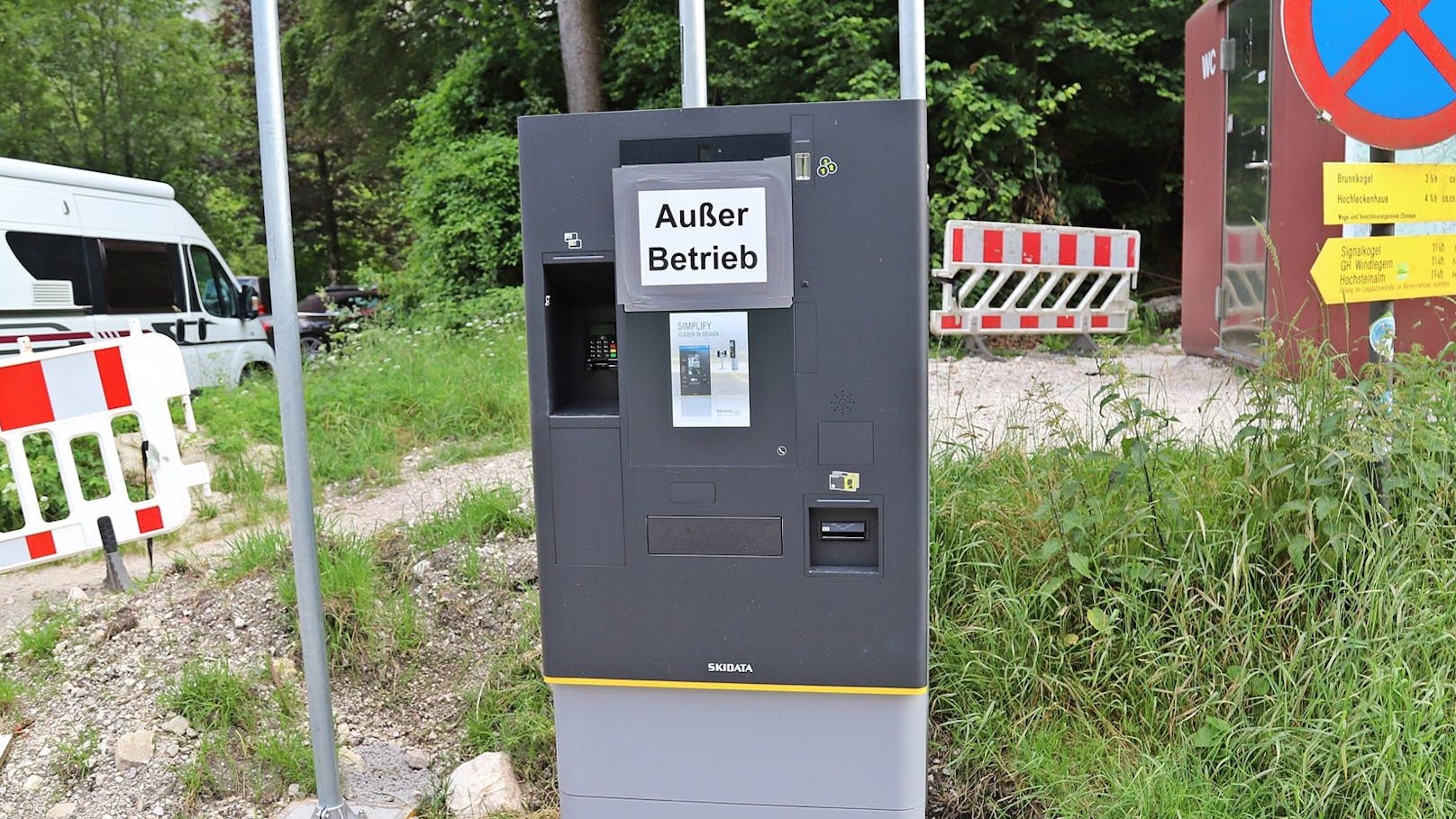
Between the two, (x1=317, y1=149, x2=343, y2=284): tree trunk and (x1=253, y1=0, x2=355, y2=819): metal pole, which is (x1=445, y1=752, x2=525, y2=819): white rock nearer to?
(x1=253, y1=0, x2=355, y2=819): metal pole

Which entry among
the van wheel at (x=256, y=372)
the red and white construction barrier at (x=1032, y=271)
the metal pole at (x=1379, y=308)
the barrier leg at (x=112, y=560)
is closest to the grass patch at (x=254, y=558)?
the barrier leg at (x=112, y=560)

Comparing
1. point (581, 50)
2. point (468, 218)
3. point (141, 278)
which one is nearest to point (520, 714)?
point (141, 278)

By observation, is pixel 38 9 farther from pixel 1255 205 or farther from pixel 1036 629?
pixel 1036 629

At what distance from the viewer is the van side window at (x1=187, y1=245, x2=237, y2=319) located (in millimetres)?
11250

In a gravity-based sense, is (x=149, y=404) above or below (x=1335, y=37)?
below

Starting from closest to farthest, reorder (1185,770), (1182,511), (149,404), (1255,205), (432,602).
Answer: (1185,770)
(1182,511)
(432,602)
(149,404)
(1255,205)

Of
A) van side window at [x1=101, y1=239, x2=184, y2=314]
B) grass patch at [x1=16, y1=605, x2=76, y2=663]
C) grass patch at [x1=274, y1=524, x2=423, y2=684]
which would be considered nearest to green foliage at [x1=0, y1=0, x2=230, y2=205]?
van side window at [x1=101, y1=239, x2=184, y2=314]

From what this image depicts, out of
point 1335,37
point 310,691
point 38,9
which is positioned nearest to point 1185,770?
point 1335,37

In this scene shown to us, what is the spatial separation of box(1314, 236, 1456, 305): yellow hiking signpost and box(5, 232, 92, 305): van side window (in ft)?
30.7

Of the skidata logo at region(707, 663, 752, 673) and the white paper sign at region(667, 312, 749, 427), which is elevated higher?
the white paper sign at region(667, 312, 749, 427)

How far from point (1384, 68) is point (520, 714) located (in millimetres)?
2981

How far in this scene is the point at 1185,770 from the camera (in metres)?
2.71

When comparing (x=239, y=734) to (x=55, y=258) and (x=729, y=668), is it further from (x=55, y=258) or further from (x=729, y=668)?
(x=55, y=258)

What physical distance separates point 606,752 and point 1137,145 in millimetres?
12250
